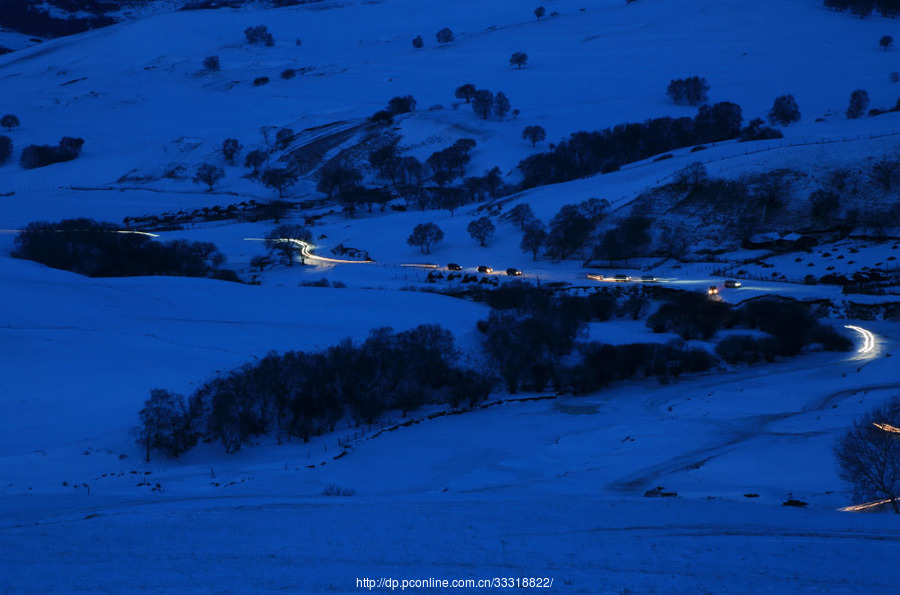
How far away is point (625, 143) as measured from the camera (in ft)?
309

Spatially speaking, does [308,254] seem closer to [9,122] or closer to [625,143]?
[625,143]

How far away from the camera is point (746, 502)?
1977 cm

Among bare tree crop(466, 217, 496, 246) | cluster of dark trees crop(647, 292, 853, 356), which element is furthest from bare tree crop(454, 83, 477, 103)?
cluster of dark trees crop(647, 292, 853, 356)

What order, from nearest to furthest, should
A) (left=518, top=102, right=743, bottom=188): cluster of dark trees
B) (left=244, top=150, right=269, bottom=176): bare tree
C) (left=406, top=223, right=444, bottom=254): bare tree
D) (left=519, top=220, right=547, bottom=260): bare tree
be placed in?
1. (left=519, top=220, right=547, bottom=260): bare tree
2. (left=406, top=223, right=444, bottom=254): bare tree
3. (left=518, top=102, right=743, bottom=188): cluster of dark trees
4. (left=244, top=150, right=269, bottom=176): bare tree

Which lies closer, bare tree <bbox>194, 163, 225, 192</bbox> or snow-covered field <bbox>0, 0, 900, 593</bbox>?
snow-covered field <bbox>0, 0, 900, 593</bbox>

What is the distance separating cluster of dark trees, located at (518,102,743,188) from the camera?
3506 inches

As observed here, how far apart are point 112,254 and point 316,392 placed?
Result: 34.5 metres

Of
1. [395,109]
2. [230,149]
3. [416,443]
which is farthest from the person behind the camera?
[395,109]

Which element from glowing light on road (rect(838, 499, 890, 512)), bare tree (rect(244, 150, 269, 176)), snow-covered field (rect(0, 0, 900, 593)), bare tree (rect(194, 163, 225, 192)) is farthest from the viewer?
bare tree (rect(244, 150, 269, 176))

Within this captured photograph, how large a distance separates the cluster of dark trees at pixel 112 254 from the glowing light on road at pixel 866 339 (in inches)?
1711

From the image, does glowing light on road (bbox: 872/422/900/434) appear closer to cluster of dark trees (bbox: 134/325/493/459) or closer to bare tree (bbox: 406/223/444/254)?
cluster of dark trees (bbox: 134/325/493/459)

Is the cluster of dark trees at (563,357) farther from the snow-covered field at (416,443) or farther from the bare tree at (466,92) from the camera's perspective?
the bare tree at (466,92)

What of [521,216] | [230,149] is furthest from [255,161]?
[521,216]

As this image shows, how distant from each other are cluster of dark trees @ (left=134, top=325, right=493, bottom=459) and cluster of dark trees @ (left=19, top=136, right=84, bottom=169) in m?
94.3
